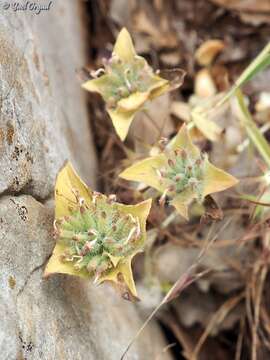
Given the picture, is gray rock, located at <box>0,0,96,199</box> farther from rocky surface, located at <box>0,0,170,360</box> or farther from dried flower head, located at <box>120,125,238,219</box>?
dried flower head, located at <box>120,125,238,219</box>

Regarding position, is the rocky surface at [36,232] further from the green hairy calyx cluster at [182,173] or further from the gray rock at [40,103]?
the green hairy calyx cluster at [182,173]

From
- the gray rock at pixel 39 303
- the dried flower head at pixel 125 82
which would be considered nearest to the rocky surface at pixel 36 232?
the gray rock at pixel 39 303

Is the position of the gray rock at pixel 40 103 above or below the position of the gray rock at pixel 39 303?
above

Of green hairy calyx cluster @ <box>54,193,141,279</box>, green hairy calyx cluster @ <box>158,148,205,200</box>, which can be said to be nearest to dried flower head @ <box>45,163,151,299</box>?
green hairy calyx cluster @ <box>54,193,141,279</box>

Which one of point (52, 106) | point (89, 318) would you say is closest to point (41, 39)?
point (52, 106)

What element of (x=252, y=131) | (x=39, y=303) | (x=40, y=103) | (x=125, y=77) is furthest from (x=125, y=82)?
(x=39, y=303)

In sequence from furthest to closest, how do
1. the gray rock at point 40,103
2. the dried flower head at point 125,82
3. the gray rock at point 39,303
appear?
1. the dried flower head at point 125,82
2. the gray rock at point 40,103
3. the gray rock at point 39,303

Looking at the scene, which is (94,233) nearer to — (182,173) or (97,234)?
(97,234)

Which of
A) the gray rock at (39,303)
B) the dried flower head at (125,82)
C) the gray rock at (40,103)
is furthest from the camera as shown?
the dried flower head at (125,82)
